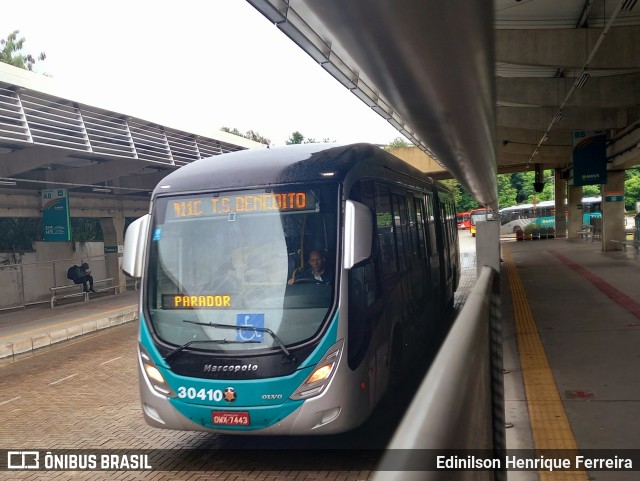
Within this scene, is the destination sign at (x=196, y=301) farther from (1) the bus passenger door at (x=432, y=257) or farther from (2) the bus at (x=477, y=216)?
(2) the bus at (x=477, y=216)

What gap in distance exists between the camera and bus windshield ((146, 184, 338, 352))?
5555mm

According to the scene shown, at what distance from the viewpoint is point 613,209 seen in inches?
1018

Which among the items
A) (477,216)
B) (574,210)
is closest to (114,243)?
(574,210)

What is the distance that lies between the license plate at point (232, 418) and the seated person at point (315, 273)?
1282 millimetres

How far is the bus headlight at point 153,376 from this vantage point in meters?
5.64

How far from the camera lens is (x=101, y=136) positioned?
1944 centimetres

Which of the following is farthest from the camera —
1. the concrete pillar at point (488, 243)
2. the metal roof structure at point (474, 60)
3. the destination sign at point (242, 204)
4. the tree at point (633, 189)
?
the tree at point (633, 189)

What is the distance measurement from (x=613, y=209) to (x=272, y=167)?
2374 centimetres

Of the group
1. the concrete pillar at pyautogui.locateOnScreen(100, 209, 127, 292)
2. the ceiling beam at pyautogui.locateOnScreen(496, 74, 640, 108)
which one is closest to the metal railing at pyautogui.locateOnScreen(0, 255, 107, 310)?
the concrete pillar at pyautogui.locateOnScreen(100, 209, 127, 292)

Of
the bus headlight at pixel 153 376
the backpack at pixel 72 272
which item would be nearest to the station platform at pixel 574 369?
the bus headlight at pixel 153 376

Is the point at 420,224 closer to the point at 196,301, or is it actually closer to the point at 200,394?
the point at 196,301

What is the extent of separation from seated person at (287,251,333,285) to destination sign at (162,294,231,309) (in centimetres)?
67

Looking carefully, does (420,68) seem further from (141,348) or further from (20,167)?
(20,167)

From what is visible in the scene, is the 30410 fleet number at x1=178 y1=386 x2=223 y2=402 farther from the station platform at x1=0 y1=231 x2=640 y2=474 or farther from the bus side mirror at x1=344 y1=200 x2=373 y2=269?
the station platform at x1=0 y1=231 x2=640 y2=474
